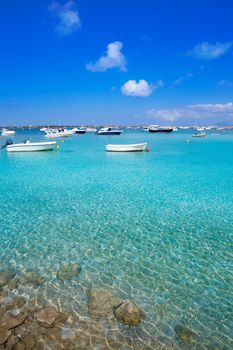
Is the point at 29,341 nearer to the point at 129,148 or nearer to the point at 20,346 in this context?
the point at 20,346

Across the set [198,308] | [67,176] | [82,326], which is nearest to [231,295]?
[198,308]

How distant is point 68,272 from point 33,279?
36.7 inches

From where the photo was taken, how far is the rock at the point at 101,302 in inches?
224

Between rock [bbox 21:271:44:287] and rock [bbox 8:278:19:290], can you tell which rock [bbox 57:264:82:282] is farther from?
rock [bbox 8:278:19:290]

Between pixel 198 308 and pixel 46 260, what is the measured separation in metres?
4.45

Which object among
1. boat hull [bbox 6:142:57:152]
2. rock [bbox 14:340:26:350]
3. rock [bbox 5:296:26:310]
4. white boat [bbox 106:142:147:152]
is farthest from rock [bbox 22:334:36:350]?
boat hull [bbox 6:142:57:152]

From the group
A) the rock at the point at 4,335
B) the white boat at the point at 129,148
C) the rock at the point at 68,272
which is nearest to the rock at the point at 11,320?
the rock at the point at 4,335

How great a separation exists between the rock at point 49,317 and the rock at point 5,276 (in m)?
1.66

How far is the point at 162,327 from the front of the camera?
17.6ft

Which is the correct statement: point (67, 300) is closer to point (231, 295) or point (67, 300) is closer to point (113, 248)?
point (113, 248)

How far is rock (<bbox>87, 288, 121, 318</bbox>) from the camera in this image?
5699mm

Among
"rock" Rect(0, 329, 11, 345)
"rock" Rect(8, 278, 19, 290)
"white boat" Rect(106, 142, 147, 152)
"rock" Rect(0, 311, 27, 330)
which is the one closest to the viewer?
"rock" Rect(0, 329, 11, 345)

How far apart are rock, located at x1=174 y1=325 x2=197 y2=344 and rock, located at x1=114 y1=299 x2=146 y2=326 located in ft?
2.40

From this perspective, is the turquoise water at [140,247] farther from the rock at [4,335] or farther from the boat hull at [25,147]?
the boat hull at [25,147]
